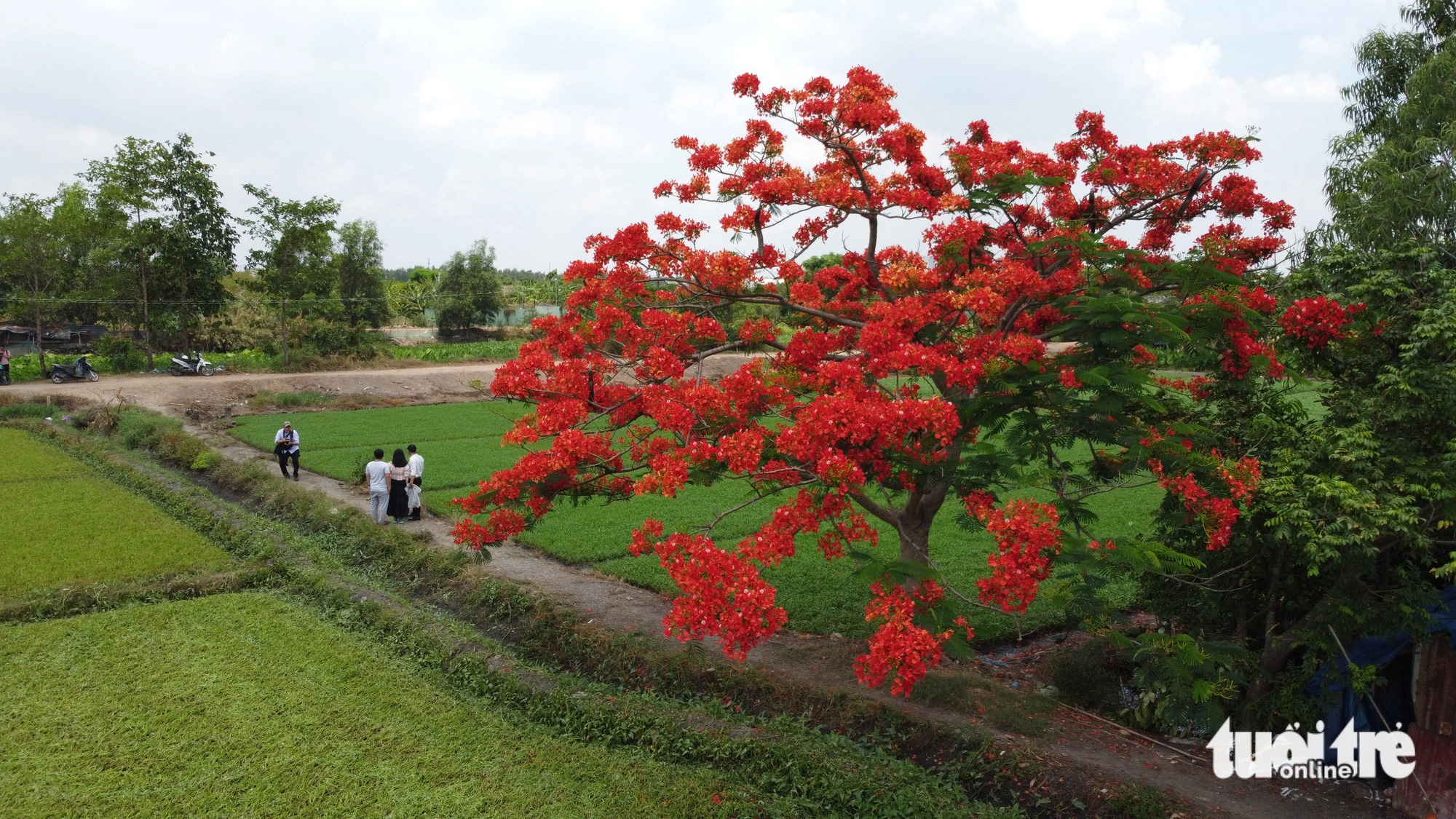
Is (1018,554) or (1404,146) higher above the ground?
(1404,146)

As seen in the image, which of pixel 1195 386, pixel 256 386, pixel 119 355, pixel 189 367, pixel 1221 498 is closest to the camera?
pixel 1221 498

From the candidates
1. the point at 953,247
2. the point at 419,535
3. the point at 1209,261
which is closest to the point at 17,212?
the point at 419,535

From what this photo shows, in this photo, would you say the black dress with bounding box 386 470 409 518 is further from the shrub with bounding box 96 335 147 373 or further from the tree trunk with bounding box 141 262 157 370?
the shrub with bounding box 96 335 147 373

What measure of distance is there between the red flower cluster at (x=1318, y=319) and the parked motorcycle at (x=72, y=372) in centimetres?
3138

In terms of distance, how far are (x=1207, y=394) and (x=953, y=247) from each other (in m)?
2.29

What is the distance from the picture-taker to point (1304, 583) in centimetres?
632

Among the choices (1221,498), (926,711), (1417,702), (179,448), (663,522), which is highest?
(1221,498)

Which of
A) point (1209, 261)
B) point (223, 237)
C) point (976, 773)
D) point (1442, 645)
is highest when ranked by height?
point (223, 237)

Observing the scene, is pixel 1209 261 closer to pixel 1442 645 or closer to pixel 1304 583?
pixel 1304 583

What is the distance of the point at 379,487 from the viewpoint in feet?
40.2

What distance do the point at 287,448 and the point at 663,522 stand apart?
24.9 ft

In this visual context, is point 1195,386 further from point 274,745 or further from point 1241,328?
point 274,745

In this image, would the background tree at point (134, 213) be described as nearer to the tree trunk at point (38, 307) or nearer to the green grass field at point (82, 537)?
the tree trunk at point (38, 307)

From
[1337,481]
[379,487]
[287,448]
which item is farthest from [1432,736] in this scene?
[287,448]
